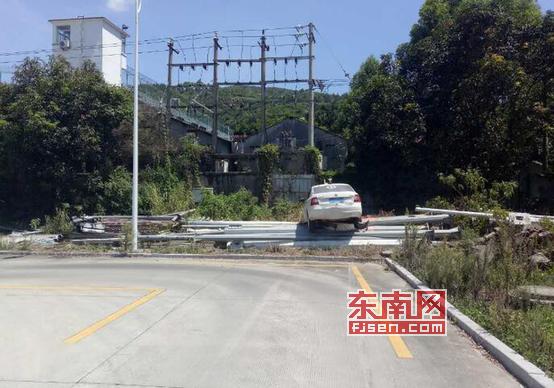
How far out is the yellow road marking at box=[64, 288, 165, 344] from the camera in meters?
7.44

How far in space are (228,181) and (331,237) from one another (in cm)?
1733

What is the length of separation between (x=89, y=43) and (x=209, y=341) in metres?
44.7

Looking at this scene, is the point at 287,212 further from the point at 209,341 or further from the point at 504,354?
the point at 504,354

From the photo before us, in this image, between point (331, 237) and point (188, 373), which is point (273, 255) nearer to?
point (331, 237)

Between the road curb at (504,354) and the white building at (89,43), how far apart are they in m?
42.3

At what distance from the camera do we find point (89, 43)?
46.7m

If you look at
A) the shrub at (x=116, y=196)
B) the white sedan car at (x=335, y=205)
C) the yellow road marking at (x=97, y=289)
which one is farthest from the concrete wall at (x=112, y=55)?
the yellow road marking at (x=97, y=289)

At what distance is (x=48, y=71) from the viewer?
3078 cm

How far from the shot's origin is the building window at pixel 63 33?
47.3 m

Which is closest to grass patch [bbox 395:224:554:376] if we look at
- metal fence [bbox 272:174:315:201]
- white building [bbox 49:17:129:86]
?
metal fence [bbox 272:174:315:201]

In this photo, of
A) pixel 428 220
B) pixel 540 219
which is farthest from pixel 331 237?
pixel 540 219

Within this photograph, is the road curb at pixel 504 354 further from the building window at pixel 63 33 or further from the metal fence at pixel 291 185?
the building window at pixel 63 33

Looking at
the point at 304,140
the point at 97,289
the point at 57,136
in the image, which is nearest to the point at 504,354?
the point at 97,289

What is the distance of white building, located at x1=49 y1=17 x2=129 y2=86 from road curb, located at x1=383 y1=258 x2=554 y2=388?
139 feet
